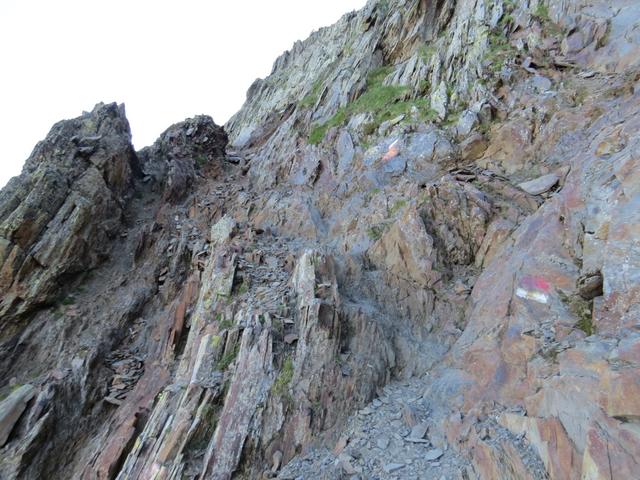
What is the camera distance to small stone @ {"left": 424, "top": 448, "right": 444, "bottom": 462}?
7.66 metres

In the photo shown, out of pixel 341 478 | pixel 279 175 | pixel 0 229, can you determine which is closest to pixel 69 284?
pixel 0 229

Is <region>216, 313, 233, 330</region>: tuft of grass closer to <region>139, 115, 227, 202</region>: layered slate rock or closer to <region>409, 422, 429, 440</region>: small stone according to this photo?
<region>409, 422, 429, 440</region>: small stone

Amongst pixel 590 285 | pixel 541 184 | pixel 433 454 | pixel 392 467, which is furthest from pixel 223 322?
pixel 541 184

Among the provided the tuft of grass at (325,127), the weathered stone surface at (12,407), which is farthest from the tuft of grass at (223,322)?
the tuft of grass at (325,127)

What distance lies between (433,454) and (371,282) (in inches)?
234

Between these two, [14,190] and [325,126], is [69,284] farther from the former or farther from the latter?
[325,126]

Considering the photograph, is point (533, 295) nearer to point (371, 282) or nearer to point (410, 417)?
point (410, 417)

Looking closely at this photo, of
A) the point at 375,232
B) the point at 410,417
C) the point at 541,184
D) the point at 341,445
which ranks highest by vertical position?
the point at 375,232

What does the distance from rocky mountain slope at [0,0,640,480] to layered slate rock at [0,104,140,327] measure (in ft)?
0.32

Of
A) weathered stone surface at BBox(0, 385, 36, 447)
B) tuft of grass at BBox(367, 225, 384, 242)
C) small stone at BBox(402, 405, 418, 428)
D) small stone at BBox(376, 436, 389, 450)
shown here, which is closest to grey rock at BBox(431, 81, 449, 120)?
tuft of grass at BBox(367, 225, 384, 242)

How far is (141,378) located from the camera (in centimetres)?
1325

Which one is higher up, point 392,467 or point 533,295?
point 533,295

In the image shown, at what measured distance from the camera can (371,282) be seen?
42.0ft

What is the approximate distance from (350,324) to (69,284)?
1289cm
